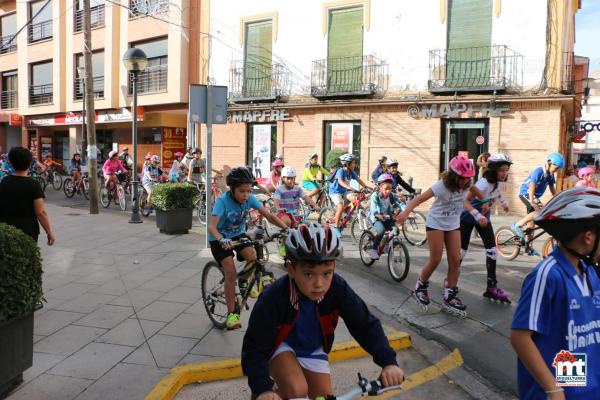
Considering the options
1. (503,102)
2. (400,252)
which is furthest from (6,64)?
(400,252)

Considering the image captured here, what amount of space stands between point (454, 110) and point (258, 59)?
829 centimetres

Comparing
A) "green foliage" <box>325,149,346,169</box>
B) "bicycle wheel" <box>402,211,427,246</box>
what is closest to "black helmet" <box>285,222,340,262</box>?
"bicycle wheel" <box>402,211,427,246</box>

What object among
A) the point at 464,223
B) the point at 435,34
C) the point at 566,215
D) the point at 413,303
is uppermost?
the point at 435,34

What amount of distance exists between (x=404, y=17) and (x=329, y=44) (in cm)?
293

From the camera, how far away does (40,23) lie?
2923 centimetres

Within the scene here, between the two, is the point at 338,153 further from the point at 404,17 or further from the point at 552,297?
the point at 552,297

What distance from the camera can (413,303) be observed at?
6273 mm

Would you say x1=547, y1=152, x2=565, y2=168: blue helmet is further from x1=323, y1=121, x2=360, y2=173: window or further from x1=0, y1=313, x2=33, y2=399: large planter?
x1=323, y1=121, x2=360, y2=173: window

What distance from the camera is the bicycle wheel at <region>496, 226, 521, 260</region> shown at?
9.02m

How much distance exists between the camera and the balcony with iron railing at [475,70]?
1515 cm

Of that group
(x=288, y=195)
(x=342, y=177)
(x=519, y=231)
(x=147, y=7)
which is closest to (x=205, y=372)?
(x=288, y=195)

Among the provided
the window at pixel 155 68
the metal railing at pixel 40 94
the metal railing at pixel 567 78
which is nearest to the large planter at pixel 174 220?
the metal railing at pixel 567 78

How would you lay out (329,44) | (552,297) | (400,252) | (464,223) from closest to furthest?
(552,297), (464,223), (400,252), (329,44)

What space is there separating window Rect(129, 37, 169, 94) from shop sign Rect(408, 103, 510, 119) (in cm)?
1172
